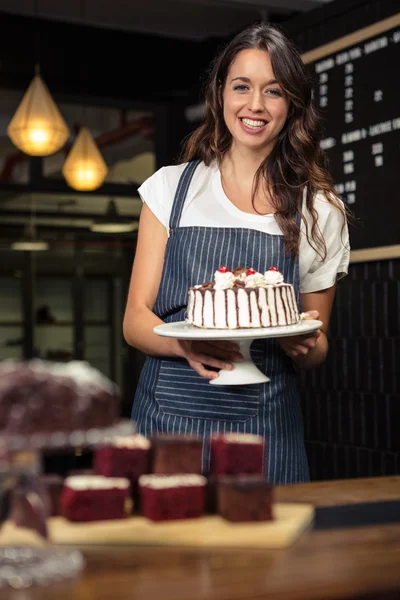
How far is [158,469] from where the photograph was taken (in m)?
1.15

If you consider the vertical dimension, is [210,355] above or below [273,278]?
below

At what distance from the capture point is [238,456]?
1.18 meters

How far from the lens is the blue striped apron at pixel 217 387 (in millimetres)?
1891

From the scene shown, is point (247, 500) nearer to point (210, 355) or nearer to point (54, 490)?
point (54, 490)

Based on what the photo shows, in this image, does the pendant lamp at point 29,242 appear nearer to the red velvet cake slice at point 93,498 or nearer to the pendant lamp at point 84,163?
the pendant lamp at point 84,163

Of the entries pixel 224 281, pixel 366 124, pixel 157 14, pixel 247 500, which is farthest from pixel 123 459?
pixel 157 14

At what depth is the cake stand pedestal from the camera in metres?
0.89

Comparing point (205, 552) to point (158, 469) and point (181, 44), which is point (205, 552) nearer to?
point (158, 469)

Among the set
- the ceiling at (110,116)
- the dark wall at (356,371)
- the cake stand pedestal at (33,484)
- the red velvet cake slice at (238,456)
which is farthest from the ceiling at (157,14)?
the cake stand pedestal at (33,484)

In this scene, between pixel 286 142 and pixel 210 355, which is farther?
pixel 286 142

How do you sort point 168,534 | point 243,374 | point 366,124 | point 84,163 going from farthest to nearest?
1. point 84,163
2. point 366,124
3. point 243,374
4. point 168,534

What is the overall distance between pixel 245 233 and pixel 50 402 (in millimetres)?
1157

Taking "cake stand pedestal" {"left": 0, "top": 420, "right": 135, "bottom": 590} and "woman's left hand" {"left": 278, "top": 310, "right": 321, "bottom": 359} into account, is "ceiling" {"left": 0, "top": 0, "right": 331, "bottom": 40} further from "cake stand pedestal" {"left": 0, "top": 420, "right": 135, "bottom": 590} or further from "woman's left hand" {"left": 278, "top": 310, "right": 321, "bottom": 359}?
"cake stand pedestal" {"left": 0, "top": 420, "right": 135, "bottom": 590}

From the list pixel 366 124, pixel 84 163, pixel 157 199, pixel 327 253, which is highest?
pixel 84 163
